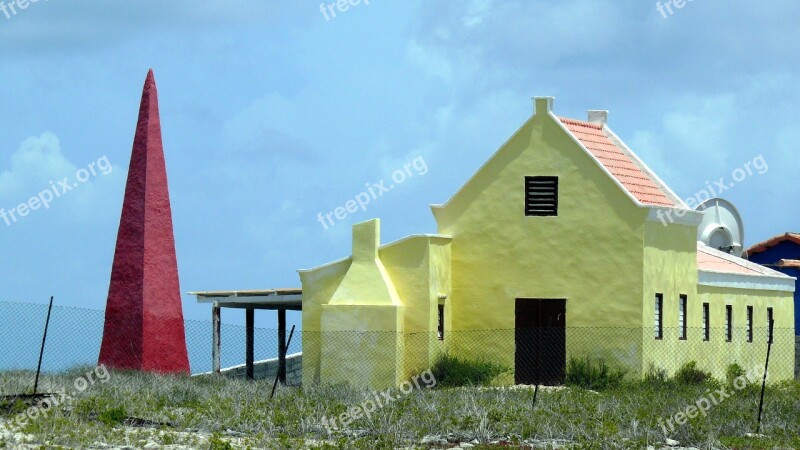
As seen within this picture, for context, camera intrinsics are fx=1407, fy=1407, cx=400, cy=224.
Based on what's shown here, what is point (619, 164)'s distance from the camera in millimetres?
34438

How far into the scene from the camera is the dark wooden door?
1277 inches

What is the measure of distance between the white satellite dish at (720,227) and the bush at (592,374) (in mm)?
11533

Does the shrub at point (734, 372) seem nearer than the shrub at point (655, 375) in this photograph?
No

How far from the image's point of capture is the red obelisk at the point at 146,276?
34.3 metres

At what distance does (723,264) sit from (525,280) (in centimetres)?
774

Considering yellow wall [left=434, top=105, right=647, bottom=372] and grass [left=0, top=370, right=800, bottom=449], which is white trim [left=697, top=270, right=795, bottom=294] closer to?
yellow wall [left=434, top=105, right=647, bottom=372]

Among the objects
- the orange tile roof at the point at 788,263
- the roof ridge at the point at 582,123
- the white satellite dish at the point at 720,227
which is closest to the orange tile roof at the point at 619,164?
the roof ridge at the point at 582,123

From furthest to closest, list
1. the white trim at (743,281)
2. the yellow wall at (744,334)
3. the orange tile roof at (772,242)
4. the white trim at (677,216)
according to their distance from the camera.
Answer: the orange tile roof at (772,242), the white trim at (743,281), the yellow wall at (744,334), the white trim at (677,216)

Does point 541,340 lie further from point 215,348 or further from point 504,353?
point 215,348

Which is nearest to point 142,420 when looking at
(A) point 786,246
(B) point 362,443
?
(B) point 362,443

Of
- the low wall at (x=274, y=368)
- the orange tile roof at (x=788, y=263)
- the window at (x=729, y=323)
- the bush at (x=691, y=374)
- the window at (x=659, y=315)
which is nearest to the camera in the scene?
the window at (x=659, y=315)

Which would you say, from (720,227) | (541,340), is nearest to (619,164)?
(541,340)

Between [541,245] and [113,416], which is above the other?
[541,245]

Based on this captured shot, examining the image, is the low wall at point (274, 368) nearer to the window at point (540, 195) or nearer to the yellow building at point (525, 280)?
the yellow building at point (525, 280)
